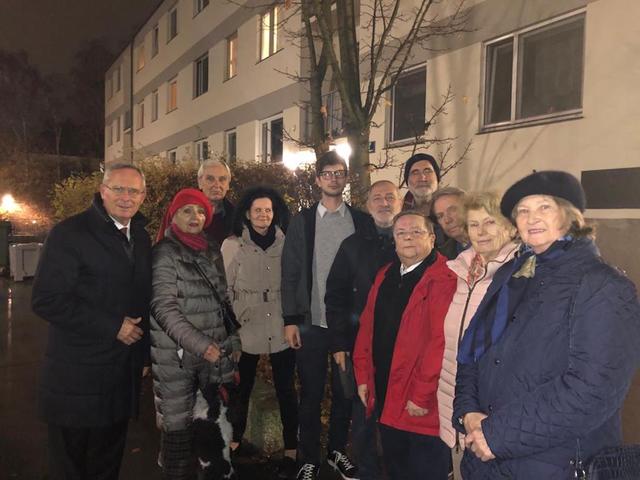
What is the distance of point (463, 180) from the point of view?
345 inches

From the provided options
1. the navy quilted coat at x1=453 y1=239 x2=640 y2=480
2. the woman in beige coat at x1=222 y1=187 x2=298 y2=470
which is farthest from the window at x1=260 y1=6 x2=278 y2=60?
the navy quilted coat at x1=453 y1=239 x2=640 y2=480

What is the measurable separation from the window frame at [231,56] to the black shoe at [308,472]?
15.4 metres

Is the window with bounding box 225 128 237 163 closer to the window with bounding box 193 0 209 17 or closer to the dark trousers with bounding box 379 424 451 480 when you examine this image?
the window with bounding box 193 0 209 17

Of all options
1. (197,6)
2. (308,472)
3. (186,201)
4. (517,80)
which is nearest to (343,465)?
(308,472)

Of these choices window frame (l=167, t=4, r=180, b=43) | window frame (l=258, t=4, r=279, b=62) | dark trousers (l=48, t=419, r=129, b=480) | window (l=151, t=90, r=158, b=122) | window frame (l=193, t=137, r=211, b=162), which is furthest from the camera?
window (l=151, t=90, r=158, b=122)

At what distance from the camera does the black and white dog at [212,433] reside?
339 centimetres

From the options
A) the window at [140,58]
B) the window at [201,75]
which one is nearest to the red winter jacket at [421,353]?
the window at [201,75]

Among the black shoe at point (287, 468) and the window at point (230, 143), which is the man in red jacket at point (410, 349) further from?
the window at point (230, 143)

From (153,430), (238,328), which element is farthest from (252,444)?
(238,328)

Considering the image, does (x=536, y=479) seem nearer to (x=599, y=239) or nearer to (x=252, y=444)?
(x=252, y=444)

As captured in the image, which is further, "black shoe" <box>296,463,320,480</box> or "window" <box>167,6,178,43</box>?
"window" <box>167,6,178,43</box>

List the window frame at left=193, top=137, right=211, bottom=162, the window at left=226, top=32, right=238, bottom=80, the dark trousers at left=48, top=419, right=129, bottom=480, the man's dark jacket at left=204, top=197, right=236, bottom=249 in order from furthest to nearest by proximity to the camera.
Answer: the window frame at left=193, top=137, right=211, bottom=162
the window at left=226, top=32, right=238, bottom=80
the man's dark jacket at left=204, top=197, right=236, bottom=249
the dark trousers at left=48, top=419, right=129, bottom=480

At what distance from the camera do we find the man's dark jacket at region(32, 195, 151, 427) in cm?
283

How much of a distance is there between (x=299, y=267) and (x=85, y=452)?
1809 millimetres
